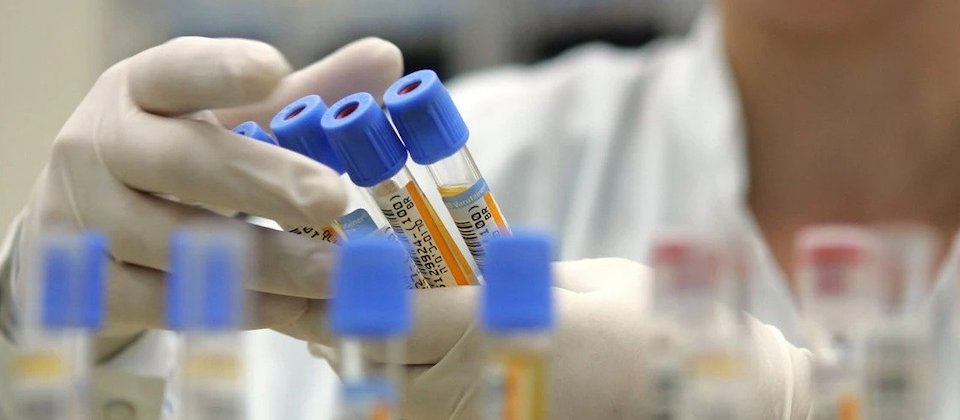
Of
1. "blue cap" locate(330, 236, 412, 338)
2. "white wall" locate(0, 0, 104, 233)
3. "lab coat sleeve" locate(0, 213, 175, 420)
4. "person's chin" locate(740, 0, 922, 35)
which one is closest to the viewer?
"blue cap" locate(330, 236, 412, 338)

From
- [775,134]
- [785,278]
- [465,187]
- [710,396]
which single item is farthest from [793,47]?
[710,396]

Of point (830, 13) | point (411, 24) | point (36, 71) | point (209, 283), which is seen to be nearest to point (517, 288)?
point (209, 283)

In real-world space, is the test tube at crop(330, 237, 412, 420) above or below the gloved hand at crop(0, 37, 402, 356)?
above

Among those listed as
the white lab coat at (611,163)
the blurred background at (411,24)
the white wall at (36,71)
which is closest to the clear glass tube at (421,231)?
the white lab coat at (611,163)

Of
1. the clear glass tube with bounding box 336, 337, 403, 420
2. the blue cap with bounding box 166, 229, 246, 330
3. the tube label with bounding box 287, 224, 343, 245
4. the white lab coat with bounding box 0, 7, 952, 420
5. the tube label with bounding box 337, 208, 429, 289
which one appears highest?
A: the blue cap with bounding box 166, 229, 246, 330

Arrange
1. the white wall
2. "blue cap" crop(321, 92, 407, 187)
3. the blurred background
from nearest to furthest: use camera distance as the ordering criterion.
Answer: "blue cap" crop(321, 92, 407, 187)
the white wall
the blurred background

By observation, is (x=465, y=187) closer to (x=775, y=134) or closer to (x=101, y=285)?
(x=101, y=285)

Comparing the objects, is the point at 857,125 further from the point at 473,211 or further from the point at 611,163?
Answer: the point at 473,211

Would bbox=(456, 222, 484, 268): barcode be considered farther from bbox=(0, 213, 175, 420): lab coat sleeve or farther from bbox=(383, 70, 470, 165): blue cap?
bbox=(0, 213, 175, 420): lab coat sleeve

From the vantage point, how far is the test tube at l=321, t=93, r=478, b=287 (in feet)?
1.95

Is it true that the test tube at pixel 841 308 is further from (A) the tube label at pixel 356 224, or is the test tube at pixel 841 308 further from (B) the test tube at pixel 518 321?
(A) the tube label at pixel 356 224

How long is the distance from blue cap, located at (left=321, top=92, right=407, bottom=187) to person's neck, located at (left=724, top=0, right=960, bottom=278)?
2.24ft

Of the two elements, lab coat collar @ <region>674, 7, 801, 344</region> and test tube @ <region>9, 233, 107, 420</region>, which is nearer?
test tube @ <region>9, 233, 107, 420</region>

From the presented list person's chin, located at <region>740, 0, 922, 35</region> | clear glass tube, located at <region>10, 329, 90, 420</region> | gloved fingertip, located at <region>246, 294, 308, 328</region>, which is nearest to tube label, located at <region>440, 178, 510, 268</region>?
gloved fingertip, located at <region>246, 294, 308, 328</region>
